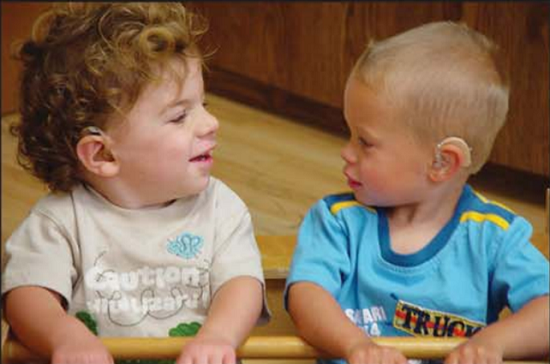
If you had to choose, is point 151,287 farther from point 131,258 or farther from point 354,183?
point 354,183

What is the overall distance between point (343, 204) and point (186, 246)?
0.55 ft

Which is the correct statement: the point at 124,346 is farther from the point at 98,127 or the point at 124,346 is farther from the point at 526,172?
the point at 526,172

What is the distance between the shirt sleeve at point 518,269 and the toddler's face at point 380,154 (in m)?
0.10

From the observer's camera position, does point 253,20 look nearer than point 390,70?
No

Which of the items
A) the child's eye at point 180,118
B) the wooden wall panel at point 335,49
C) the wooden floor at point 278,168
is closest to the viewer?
the child's eye at point 180,118

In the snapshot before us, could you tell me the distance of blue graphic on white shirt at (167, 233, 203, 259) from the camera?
39.5 inches

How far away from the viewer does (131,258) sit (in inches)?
39.3

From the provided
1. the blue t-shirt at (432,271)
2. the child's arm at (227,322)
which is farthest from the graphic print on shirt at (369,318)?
the child's arm at (227,322)

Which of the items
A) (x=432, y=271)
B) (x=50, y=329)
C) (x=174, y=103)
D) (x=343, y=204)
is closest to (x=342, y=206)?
(x=343, y=204)

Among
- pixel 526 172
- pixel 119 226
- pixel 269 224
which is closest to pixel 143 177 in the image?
pixel 119 226

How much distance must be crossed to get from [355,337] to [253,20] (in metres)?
1.19

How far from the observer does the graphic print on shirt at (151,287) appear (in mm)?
995

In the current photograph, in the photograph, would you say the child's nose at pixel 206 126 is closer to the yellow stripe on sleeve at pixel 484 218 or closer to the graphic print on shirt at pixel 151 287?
the graphic print on shirt at pixel 151 287

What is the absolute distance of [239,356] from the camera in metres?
0.90
